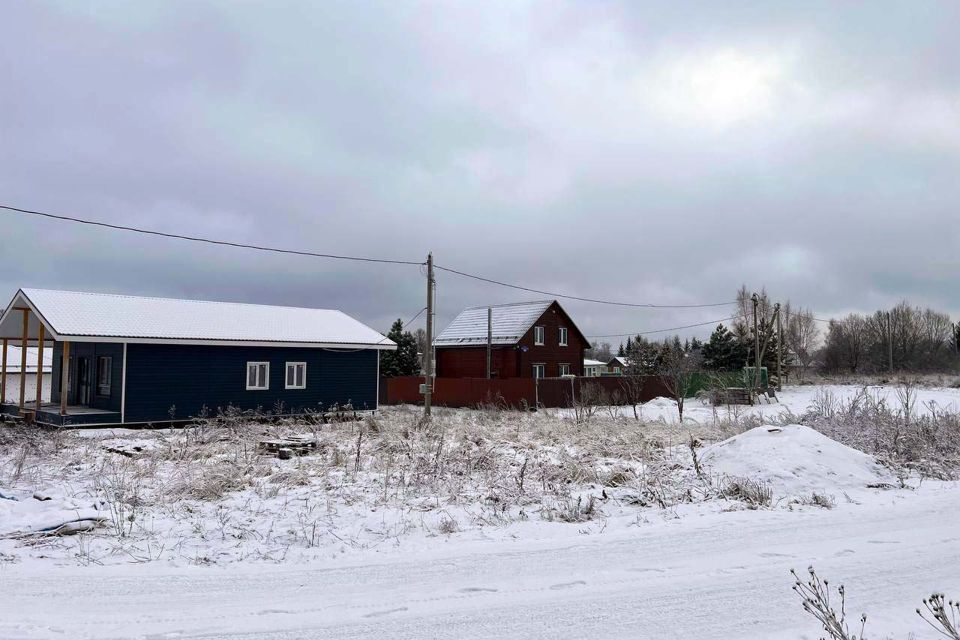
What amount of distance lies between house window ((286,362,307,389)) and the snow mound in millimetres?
15635

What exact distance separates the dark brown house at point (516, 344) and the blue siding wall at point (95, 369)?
847 inches

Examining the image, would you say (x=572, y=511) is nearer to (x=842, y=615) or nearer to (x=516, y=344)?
(x=842, y=615)

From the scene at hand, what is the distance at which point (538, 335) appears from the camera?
132ft

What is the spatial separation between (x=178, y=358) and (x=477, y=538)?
16538 mm

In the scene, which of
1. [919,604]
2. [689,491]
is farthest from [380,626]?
[689,491]

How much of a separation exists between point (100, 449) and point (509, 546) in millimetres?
10977

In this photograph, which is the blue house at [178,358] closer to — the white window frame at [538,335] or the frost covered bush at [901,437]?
the white window frame at [538,335]

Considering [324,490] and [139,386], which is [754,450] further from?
[139,386]

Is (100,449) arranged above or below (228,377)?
below

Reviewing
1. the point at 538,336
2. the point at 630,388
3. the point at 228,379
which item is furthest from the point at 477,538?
the point at 538,336

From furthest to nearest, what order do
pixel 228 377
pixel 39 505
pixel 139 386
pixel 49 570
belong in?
pixel 228 377 < pixel 139 386 < pixel 39 505 < pixel 49 570

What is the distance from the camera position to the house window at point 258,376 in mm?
22609

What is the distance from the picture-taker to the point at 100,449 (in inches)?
559

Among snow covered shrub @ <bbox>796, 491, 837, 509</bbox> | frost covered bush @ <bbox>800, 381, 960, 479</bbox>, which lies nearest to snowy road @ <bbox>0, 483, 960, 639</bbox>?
snow covered shrub @ <bbox>796, 491, 837, 509</bbox>
